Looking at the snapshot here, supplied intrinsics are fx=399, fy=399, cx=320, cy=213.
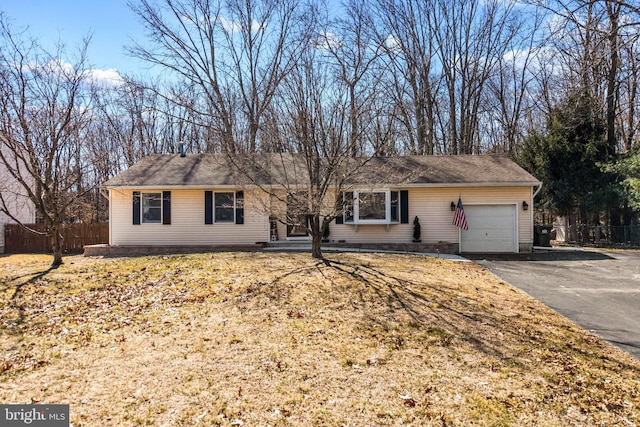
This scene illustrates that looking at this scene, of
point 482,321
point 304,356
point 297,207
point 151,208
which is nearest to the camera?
point 304,356

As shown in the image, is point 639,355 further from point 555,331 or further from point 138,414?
point 138,414

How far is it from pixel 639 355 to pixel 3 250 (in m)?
22.6

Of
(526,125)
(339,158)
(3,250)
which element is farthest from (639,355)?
(526,125)

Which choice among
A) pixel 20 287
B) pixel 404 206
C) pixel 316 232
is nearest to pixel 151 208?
pixel 20 287

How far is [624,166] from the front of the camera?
17094 mm

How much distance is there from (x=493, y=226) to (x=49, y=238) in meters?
19.1

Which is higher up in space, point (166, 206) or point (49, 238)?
point (166, 206)

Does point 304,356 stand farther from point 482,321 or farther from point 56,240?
point 56,240

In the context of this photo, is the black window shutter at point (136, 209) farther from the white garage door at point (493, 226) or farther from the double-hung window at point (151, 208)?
the white garage door at point (493, 226)

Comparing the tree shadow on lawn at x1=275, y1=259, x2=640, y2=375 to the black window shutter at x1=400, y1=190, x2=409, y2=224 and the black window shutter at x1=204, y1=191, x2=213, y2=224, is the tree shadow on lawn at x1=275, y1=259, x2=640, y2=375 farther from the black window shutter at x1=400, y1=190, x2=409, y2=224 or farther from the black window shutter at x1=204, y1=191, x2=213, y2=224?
the black window shutter at x1=204, y1=191, x2=213, y2=224

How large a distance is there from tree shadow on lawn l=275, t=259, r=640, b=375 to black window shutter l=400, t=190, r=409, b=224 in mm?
7010

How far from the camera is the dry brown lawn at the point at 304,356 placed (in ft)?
11.9

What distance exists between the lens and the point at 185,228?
15656 millimetres

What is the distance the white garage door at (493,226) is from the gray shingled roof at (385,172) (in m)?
1.13
